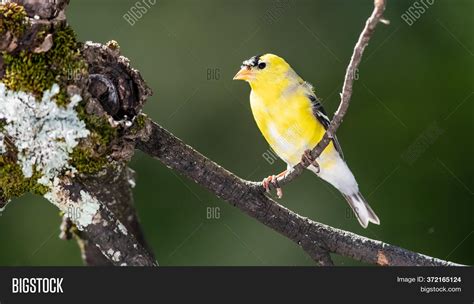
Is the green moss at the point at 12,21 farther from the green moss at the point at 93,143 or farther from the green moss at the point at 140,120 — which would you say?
the green moss at the point at 140,120

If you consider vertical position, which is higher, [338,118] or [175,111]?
[338,118]

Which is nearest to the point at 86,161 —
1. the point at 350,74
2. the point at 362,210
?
the point at 350,74

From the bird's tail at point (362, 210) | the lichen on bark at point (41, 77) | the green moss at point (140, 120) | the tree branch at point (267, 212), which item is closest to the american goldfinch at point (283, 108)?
the bird's tail at point (362, 210)

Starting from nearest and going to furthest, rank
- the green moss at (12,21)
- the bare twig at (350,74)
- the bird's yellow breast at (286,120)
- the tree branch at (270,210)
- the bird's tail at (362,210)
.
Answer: the bare twig at (350,74), the green moss at (12,21), the tree branch at (270,210), the bird's yellow breast at (286,120), the bird's tail at (362,210)

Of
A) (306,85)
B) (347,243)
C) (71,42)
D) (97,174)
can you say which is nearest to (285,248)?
(306,85)

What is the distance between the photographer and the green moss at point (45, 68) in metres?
2.04

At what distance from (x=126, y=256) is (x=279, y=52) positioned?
2212mm

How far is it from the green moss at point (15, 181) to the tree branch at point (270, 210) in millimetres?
368

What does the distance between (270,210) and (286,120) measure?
71cm

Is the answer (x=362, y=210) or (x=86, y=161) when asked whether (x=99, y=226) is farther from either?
(x=362, y=210)

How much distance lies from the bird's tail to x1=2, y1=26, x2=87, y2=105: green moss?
1.78 metres

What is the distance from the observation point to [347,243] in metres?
2.39

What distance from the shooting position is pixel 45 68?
2.06 metres

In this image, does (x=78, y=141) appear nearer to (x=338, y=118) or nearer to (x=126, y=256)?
(x=126, y=256)
